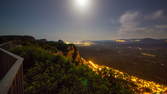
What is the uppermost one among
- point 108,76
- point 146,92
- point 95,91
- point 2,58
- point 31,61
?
point 2,58

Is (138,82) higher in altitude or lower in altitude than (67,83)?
lower

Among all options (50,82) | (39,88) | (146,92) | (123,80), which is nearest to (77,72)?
(50,82)

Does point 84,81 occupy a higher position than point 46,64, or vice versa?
point 46,64

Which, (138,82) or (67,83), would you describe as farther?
(138,82)

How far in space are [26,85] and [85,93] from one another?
265 cm

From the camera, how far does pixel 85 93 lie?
351 centimetres

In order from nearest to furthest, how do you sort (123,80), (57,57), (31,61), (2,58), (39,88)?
(2,58) → (39,88) → (123,80) → (31,61) → (57,57)

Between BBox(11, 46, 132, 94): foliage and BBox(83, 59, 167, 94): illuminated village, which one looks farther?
BBox(83, 59, 167, 94): illuminated village

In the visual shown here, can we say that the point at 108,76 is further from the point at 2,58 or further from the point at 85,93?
the point at 2,58

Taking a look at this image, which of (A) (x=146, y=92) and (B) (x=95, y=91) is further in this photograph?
(A) (x=146, y=92)

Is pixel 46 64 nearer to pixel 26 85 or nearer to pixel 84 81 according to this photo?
pixel 26 85

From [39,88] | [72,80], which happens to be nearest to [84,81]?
[72,80]

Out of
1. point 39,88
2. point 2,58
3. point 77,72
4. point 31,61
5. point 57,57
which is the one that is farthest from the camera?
point 57,57

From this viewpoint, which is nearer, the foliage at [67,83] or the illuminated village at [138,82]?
the foliage at [67,83]
